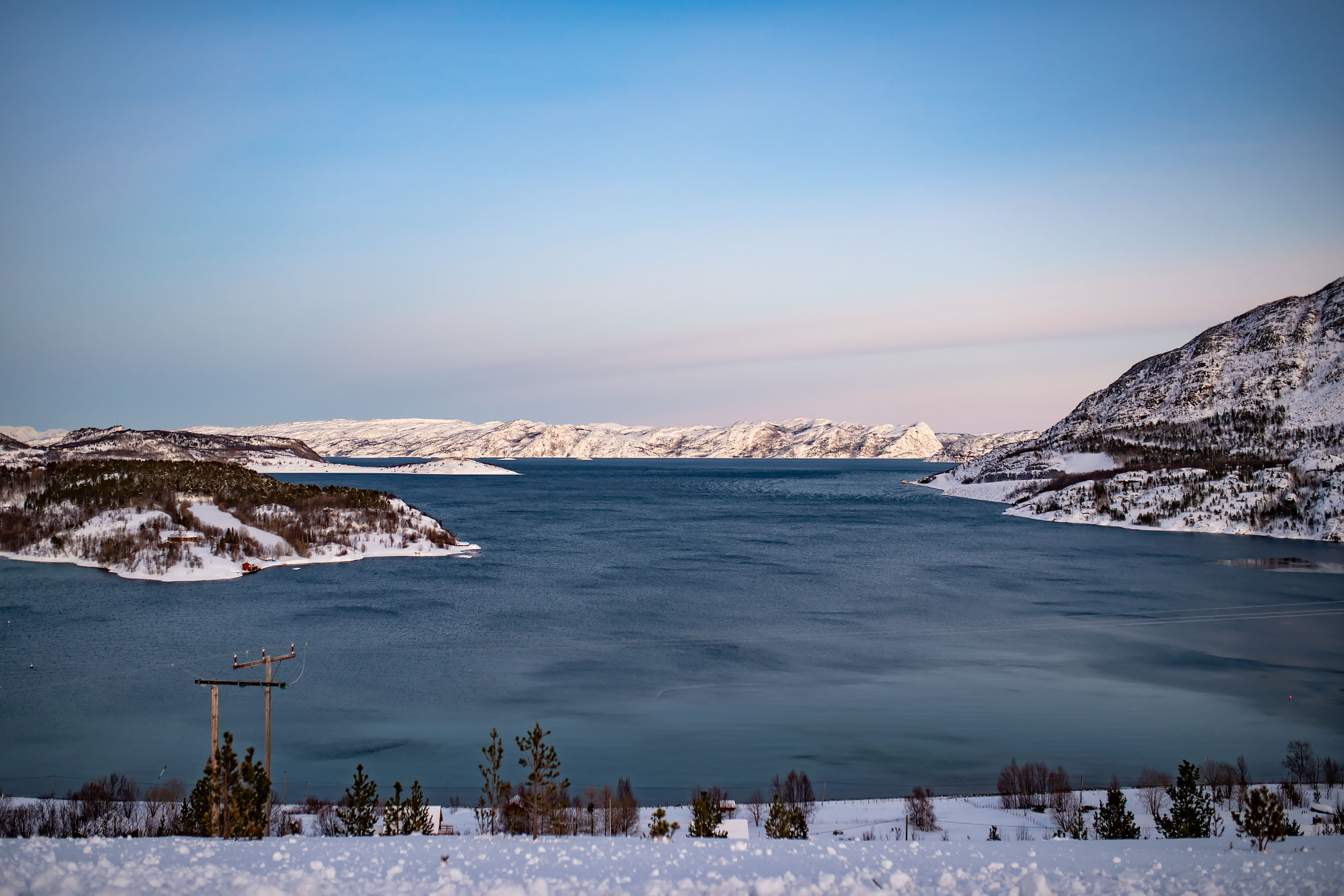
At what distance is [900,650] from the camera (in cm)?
2998

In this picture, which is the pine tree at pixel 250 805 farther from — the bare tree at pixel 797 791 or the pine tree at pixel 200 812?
the bare tree at pixel 797 791

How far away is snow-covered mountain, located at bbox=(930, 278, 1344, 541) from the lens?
74.4 meters

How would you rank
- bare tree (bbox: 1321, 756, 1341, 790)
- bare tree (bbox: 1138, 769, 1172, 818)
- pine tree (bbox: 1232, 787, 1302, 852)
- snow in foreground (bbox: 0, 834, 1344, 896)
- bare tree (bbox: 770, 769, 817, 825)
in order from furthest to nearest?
bare tree (bbox: 1321, 756, 1341, 790), bare tree (bbox: 770, 769, 817, 825), bare tree (bbox: 1138, 769, 1172, 818), pine tree (bbox: 1232, 787, 1302, 852), snow in foreground (bbox: 0, 834, 1344, 896)

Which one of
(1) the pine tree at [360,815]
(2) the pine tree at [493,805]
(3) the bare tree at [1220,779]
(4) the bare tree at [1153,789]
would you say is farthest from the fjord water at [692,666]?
(1) the pine tree at [360,815]

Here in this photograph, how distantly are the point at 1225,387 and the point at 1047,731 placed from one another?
124 m

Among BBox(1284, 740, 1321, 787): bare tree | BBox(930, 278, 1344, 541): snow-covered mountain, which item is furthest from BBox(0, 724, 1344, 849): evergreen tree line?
BBox(930, 278, 1344, 541): snow-covered mountain

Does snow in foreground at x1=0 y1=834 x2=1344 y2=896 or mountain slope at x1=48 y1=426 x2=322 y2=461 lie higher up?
mountain slope at x1=48 y1=426 x2=322 y2=461

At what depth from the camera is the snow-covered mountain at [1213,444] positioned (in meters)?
74.4

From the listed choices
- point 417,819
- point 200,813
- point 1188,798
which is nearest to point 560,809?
point 417,819

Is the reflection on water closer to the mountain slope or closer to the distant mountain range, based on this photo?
the distant mountain range

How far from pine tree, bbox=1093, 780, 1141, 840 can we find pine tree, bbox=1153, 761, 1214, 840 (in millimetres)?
521

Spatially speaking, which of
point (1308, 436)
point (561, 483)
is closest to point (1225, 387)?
point (1308, 436)

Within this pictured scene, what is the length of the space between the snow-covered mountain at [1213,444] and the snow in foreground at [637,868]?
239ft

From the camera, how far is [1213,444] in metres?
107
